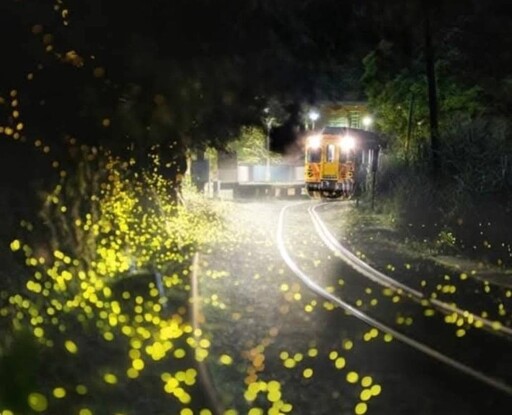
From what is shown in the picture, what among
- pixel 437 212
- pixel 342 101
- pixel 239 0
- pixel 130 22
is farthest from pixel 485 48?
pixel 342 101

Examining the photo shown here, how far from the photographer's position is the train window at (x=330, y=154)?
4447 cm

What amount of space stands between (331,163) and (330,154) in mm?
518

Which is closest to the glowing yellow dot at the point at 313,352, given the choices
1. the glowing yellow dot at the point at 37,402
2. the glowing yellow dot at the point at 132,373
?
the glowing yellow dot at the point at 132,373

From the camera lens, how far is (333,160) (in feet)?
146

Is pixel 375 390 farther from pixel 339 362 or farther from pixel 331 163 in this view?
pixel 331 163

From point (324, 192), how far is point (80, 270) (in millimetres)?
36682

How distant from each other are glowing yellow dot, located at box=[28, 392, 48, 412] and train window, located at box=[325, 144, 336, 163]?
1516 inches

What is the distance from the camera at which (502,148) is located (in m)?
20.5

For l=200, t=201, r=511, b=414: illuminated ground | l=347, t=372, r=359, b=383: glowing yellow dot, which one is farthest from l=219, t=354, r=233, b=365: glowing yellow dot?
l=347, t=372, r=359, b=383: glowing yellow dot

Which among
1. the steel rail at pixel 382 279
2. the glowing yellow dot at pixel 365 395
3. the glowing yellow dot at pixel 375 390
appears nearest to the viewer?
the glowing yellow dot at pixel 365 395

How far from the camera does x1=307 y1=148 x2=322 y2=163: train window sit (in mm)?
45125

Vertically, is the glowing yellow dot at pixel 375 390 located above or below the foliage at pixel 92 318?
below

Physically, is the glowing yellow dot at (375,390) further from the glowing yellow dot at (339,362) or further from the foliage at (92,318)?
the foliage at (92,318)

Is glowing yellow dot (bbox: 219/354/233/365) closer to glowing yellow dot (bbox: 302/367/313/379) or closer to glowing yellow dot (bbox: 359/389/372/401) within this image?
glowing yellow dot (bbox: 302/367/313/379)
